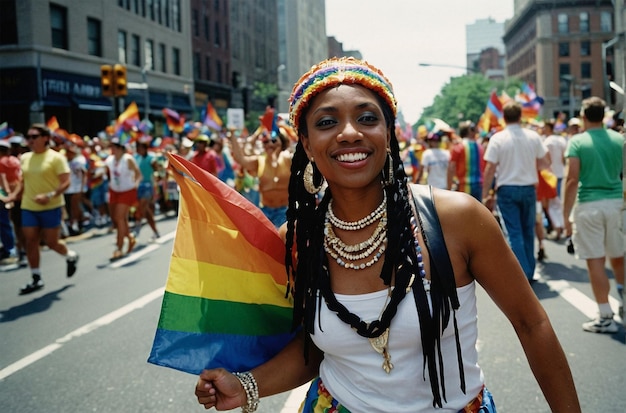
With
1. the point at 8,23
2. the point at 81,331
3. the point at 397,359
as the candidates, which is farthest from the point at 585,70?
the point at 397,359

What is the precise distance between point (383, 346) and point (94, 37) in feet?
101

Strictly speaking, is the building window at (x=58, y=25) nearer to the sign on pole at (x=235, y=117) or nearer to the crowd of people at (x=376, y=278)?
the sign on pole at (x=235, y=117)

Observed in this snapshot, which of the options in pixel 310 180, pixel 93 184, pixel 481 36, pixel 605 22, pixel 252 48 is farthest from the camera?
pixel 481 36

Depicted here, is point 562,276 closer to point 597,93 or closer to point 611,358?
point 611,358

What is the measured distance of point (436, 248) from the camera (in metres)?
1.98

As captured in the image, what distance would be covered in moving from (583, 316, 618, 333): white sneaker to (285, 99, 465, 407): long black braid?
14.4 feet

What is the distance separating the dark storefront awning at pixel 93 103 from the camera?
30.5 metres

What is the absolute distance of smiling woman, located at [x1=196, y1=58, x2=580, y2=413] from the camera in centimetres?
197

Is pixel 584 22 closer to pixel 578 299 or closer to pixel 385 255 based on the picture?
pixel 578 299

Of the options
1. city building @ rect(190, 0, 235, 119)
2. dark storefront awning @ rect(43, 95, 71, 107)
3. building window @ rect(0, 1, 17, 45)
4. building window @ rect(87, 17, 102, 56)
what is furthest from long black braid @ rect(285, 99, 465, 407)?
city building @ rect(190, 0, 235, 119)

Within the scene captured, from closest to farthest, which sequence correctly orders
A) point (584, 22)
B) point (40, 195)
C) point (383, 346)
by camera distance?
point (383, 346), point (40, 195), point (584, 22)

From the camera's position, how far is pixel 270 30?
78.0 metres

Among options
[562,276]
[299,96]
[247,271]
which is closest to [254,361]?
[247,271]

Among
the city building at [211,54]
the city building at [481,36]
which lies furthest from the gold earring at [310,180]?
the city building at [481,36]
